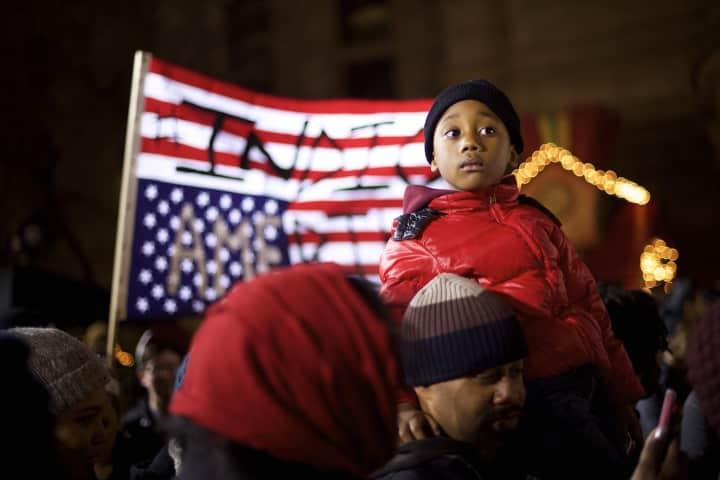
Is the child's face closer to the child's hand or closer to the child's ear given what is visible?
the child's ear

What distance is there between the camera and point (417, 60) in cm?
1781

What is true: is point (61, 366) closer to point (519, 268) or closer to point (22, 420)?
point (22, 420)

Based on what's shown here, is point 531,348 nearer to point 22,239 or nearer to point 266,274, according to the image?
point 266,274

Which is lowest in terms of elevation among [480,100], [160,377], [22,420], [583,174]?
[160,377]

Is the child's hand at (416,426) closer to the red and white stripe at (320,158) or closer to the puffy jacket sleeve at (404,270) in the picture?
the puffy jacket sleeve at (404,270)

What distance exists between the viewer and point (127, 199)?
14.5 feet

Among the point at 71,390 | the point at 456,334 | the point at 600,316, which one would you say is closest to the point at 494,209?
the point at 600,316

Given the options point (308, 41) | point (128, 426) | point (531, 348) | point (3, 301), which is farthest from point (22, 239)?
point (531, 348)

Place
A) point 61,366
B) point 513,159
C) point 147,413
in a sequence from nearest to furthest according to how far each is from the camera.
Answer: point 61,366 → point 513,159 → point 147,413

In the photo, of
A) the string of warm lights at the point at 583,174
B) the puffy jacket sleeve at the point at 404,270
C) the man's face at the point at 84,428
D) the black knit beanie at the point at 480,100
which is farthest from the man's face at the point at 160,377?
the string of warm lights at the point at 583,174

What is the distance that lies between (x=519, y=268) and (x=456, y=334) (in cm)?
58

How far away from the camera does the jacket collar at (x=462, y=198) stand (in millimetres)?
2754

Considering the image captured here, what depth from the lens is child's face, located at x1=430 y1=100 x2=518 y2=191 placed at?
2738 mm

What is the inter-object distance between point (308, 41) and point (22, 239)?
363 inches
